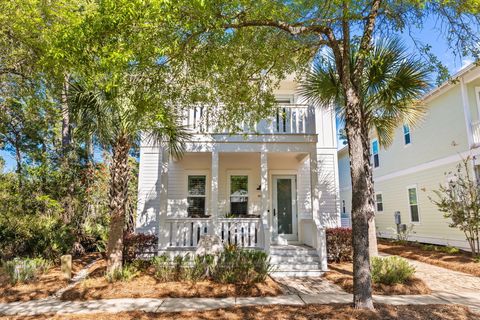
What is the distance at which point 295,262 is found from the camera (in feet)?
27.9

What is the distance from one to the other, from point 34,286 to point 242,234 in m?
5.16

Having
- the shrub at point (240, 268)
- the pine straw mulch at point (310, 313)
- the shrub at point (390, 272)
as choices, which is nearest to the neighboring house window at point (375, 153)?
the shrub at point (390, 272)

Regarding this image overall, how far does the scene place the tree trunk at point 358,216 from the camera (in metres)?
4.55

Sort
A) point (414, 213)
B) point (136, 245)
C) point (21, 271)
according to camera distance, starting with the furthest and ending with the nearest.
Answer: point (414, 213) → point (136, 245) → point (21, 271)

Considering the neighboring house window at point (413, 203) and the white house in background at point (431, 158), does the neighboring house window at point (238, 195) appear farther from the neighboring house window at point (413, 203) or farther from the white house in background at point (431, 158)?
the neighboring house window at point (413, 203)

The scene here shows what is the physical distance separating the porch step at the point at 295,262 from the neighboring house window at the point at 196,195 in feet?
10.6

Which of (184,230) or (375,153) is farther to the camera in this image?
(375,153)

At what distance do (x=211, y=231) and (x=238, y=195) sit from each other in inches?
109

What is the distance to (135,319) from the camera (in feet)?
15.5

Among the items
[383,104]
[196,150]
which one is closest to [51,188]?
[196,150]

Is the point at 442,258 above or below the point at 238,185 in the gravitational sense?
below

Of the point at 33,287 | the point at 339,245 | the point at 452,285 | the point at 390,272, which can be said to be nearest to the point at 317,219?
the point at 339,245

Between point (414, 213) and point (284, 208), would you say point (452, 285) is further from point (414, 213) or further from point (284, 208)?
point (414, 213)

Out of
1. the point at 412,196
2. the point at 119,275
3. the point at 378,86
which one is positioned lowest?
the point at 119,275
